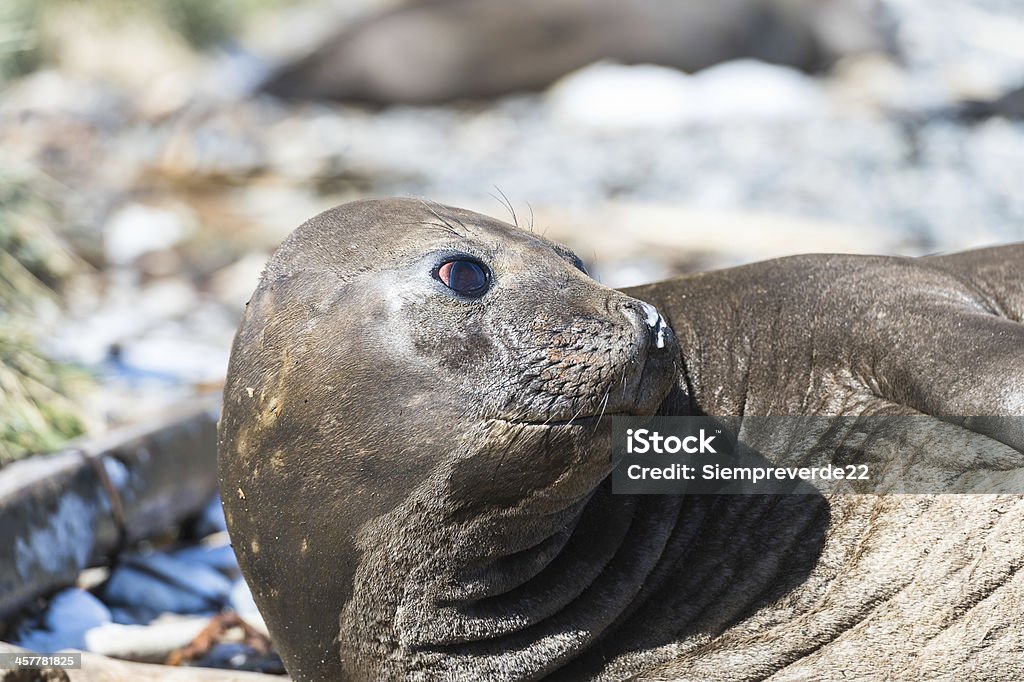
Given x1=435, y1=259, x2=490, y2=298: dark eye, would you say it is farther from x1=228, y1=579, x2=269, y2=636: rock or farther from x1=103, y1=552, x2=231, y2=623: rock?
x1=103, y1=552, x2=231, y2=623: rock

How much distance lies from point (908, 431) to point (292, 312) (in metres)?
1.61

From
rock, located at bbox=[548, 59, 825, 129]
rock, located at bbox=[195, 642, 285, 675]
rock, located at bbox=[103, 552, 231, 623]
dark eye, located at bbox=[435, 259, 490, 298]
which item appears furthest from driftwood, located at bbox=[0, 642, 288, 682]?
rock, located at bbox=[548, 59, 825, 129]

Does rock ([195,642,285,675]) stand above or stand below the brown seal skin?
below

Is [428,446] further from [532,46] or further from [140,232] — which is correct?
[532,46]

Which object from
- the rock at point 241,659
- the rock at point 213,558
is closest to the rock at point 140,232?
the rock at point 213,558

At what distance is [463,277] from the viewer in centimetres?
327

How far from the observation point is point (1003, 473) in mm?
3301

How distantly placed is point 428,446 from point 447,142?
9.82 meters

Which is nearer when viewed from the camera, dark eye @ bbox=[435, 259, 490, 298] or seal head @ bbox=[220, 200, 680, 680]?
seal head @ bbox=[220, 200, 680, 680]

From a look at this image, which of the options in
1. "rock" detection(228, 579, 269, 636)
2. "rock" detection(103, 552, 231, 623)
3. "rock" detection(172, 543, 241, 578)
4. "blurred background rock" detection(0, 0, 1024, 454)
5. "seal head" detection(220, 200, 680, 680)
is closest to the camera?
"seal head" detection(220, 200, 680, 680)

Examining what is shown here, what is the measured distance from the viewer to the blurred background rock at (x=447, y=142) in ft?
25.1

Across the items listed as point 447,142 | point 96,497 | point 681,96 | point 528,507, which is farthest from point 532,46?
point 528,507

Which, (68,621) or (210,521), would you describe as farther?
(210,521)

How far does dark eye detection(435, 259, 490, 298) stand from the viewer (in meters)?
3.25
